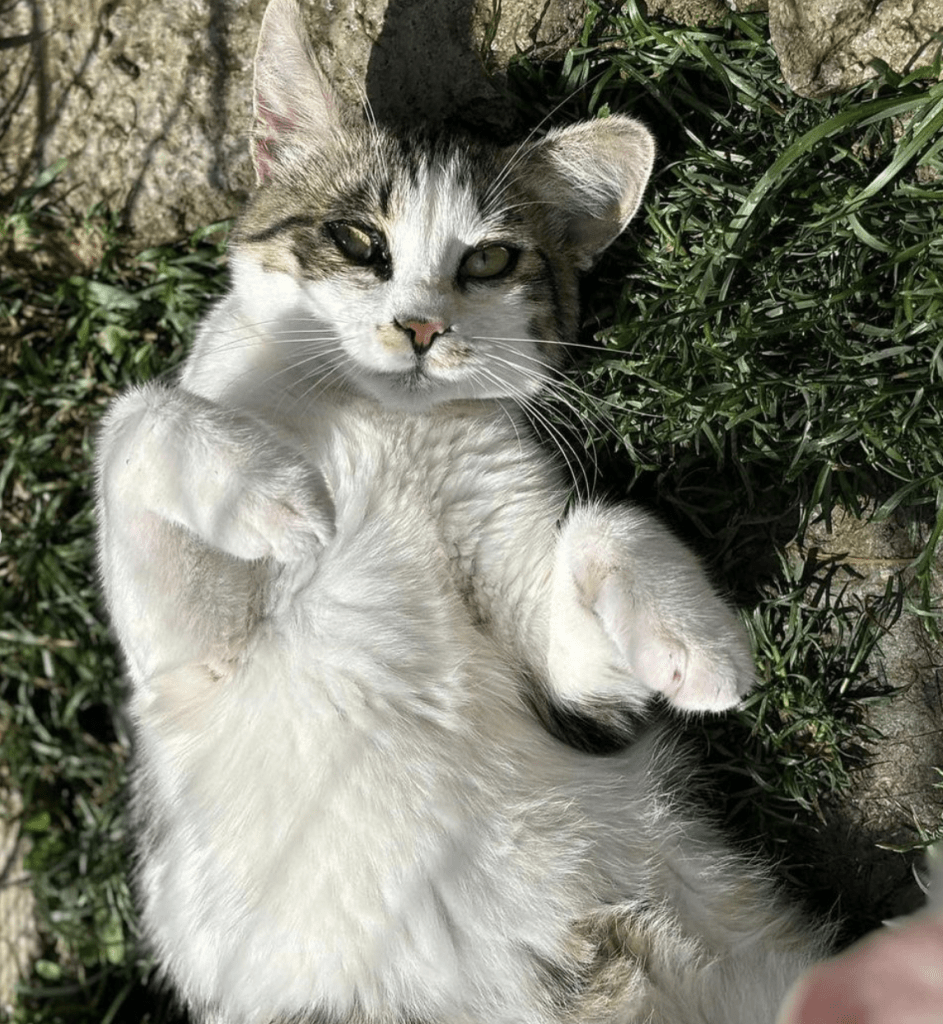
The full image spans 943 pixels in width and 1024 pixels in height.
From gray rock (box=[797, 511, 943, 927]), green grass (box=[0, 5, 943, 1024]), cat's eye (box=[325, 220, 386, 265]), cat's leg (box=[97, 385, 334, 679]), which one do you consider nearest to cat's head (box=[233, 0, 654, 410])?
cat's eye (box=[325, 220, 386, 265])

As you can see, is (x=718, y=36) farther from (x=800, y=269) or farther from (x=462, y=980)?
(x=462, y=980)

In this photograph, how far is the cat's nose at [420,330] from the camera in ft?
Result: 6.26

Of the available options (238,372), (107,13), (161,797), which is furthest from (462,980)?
(107,13)

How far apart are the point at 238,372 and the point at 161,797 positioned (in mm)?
837

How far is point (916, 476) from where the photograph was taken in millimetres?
2150

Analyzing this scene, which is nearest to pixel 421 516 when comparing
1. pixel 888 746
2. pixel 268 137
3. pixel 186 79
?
pixel 268 137

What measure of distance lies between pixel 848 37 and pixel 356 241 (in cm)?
104

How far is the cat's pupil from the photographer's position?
6.67ft

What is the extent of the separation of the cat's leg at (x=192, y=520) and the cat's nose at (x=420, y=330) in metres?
0.31

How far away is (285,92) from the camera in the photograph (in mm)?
2191

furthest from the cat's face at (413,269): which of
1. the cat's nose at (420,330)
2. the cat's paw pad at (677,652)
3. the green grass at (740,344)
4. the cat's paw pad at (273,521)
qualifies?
the cat's paw pad at (677,652)

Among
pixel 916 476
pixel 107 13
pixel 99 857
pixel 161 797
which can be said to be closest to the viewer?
pixel 161 797

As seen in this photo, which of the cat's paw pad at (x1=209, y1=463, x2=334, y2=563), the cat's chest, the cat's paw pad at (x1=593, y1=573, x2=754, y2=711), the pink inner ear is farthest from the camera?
the pink inner ear

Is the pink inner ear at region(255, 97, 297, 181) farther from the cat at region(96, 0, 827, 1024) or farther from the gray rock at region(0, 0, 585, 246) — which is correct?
the gray rock at region(0, 0, 585, 246)
